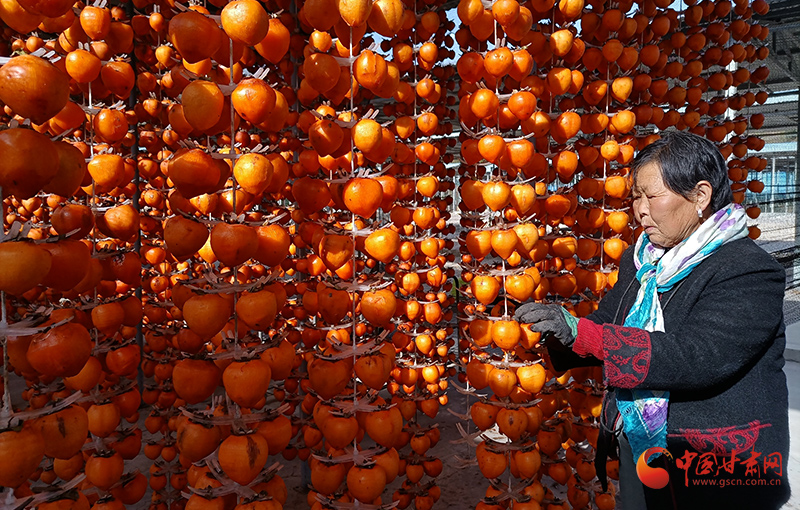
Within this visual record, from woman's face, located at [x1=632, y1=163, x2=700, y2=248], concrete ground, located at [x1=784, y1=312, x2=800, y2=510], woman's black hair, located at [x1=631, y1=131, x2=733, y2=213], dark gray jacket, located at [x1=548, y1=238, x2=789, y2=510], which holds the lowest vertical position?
concrete ground, located at [x1=784, y1=312, x2=800, y2=510]

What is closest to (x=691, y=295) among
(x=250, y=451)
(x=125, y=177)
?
(x=250, y=451)

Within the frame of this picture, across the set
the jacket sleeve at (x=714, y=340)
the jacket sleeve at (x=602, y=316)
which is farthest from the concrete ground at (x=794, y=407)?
the jacket sleeve at (x=714, y=340)

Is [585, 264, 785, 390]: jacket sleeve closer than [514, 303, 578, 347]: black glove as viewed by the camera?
Yes

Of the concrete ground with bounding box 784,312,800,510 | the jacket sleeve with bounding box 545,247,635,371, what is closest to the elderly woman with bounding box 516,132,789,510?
the jacket sleeve with bounding box 545,247,635,371

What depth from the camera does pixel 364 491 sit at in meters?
1.86

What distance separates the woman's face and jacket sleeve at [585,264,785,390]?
0.24 m

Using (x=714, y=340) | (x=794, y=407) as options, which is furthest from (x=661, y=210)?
(x=794, y=407)

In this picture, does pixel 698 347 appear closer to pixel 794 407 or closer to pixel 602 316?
pixel 602 316

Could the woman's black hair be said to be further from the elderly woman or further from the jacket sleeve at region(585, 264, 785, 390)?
the jacket sleeve at region(585, 264, 785, 390)

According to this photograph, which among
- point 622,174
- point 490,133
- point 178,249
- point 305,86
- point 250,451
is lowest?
point 250,451

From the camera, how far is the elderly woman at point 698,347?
1487 millimetres

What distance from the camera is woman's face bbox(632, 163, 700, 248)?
1666 millimetres

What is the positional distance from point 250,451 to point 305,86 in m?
1.57

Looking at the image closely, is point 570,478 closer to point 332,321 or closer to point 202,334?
point 332,321
